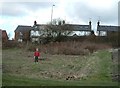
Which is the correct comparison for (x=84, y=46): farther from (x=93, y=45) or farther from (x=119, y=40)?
(x=119, y=40)

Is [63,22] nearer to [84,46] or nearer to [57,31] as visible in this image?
[57,31]

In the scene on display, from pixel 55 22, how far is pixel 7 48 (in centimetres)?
2407

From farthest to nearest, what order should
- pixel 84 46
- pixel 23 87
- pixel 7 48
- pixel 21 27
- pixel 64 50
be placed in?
pixel 21 27 → pixel 7 48 → pixel 84 46 → pixel 64 50 → pixel 23 87

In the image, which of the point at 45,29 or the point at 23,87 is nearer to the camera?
the point at 23,87

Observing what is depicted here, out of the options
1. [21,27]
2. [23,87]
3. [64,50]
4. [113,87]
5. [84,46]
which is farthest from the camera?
[21,27]

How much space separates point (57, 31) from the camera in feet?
262

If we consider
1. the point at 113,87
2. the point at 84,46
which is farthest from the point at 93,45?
the point at 113,87

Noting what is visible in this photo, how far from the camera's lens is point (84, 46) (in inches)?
2231

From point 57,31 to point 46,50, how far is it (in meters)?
26.3

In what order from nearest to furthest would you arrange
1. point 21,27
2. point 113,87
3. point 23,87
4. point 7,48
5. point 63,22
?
1. point 23,87
2. point 113,87
3. point 7,48
4. point 63,22
5. point 21,27

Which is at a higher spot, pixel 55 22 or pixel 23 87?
pixel 55 22

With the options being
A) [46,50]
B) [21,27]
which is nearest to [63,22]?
[46,50]

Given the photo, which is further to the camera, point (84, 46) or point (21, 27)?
point (21, 27)

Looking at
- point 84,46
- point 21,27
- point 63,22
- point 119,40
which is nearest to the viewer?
point 119,40
